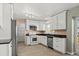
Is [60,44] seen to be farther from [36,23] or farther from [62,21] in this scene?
[36,23]

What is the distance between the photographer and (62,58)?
35.5 inches

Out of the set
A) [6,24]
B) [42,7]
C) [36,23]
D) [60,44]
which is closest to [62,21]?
[60,44]

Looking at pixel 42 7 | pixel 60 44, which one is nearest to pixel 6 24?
pixel 42 7

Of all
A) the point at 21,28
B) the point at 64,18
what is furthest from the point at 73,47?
the point at 21,28

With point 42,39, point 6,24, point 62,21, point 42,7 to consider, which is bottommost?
point 42,39

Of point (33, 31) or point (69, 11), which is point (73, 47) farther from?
point (33, 31)

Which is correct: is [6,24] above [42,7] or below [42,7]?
below

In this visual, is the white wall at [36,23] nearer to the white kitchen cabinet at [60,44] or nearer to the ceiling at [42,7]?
the ceiling at [42,7]

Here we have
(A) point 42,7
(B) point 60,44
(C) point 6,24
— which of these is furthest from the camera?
(B) point 60,44

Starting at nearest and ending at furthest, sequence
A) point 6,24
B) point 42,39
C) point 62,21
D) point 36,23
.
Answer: point 6,24
point 62,21
point 42,39
point 36,23

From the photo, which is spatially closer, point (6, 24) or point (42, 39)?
point (6, 24)

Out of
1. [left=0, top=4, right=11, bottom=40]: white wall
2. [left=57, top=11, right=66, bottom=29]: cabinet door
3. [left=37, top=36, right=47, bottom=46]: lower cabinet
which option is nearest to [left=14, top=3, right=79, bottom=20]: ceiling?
[left=57, top=11, right=66, bottom=29]: cabinet door

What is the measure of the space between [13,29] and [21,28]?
551 centimetres

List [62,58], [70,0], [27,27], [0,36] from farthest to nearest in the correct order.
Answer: [27,27]
[0,36]
[70,0]
[62,58]
